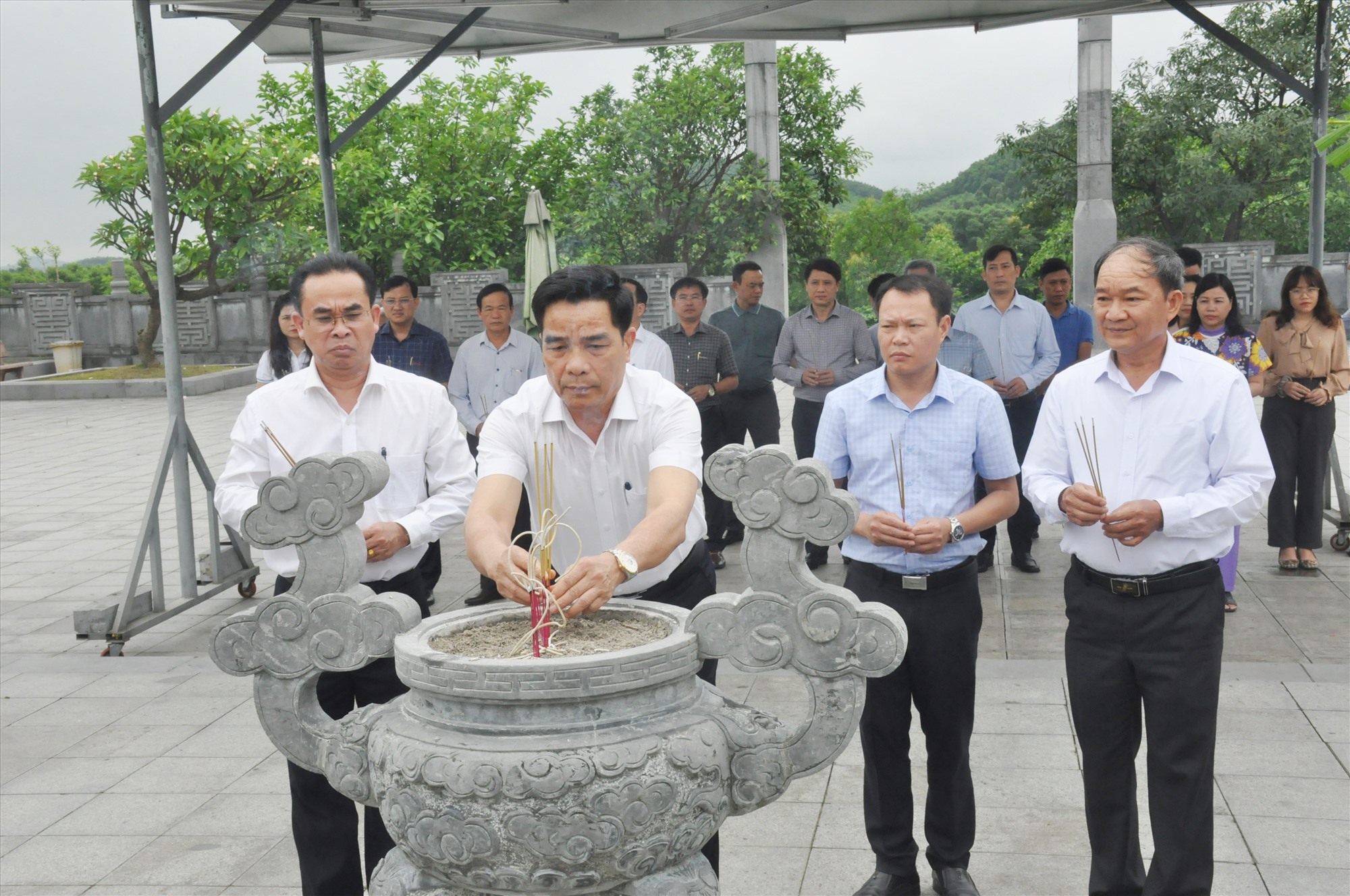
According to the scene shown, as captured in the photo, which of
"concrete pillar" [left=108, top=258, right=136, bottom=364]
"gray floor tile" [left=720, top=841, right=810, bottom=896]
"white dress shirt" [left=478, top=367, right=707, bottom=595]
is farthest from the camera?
"concrete pillar" [left=108, top=258, right=136, bottom=364]

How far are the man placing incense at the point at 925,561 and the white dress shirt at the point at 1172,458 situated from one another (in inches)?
10.0

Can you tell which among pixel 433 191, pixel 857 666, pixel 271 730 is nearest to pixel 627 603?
pixel 857 666

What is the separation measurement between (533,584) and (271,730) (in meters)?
0.60

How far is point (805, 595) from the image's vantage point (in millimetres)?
2039

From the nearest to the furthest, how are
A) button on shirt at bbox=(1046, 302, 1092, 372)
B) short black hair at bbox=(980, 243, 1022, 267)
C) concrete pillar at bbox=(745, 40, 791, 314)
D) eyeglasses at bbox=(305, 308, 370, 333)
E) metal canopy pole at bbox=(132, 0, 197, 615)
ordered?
eyeglasses at bbox=(305, 308, 370, 333)
metal canopy pole at bbox=(132, 0, 197, 615)
short black hair at bbox=(980, 243, 1022, 267)
button on shirt at bbox=(1046, 302, 1092, 372)
concrete pillar at bbox=(745, 40, 791, 314)

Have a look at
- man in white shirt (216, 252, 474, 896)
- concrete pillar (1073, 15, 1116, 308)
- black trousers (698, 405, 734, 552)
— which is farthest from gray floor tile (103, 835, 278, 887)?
concrete pillar (1073, 15, 1116, 308)

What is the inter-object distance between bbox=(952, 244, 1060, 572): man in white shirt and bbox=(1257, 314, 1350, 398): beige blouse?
1047 mm

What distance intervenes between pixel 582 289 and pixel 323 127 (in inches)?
175

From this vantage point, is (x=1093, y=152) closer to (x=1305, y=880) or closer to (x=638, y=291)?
(x=638, y=291)

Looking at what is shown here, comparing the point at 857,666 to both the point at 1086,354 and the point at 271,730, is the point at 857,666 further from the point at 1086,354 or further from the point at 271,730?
the point at 1086,354

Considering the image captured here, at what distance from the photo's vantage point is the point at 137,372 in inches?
808

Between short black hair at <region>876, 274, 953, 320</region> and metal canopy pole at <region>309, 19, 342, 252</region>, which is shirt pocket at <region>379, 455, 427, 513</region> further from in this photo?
metal canopy pole at <region>309, 19, 342, 252</region>

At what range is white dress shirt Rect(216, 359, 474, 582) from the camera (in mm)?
2832

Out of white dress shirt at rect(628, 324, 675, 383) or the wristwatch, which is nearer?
the wristwatch
